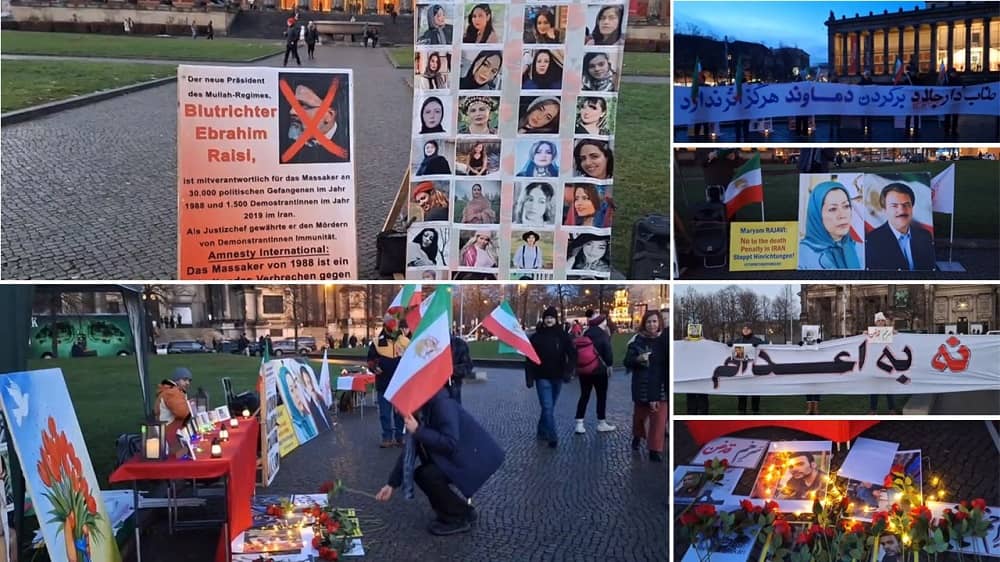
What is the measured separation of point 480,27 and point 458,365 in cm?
147

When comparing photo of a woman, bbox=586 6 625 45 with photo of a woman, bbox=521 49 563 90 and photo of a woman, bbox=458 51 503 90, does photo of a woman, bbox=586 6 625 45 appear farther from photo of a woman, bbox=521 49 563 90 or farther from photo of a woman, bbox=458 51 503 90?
photo of a woman, bbox=458 51 503 90

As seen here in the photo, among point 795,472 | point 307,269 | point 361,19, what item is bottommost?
point 795,472

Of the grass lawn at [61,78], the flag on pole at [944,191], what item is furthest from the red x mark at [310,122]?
the flag on pole at [944,191]

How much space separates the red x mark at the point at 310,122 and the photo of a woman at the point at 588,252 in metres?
1.11

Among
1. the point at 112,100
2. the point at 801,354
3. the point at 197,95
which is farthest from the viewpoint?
the point at 112,100

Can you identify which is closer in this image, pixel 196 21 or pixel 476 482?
pixel 476 482

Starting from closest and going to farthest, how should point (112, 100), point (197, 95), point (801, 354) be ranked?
point (197, 95), point (801, 354), point (112, 100)

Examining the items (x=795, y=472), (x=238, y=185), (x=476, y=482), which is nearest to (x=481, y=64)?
(x=238, y=185)

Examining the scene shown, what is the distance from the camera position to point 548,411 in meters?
4.27

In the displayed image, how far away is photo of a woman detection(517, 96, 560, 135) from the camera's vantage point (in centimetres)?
430

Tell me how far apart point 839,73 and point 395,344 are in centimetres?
222

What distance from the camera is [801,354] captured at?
4.29 m

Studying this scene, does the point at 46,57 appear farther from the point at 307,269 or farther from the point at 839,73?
the point at 839,73

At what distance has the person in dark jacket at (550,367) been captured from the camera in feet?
13.9
